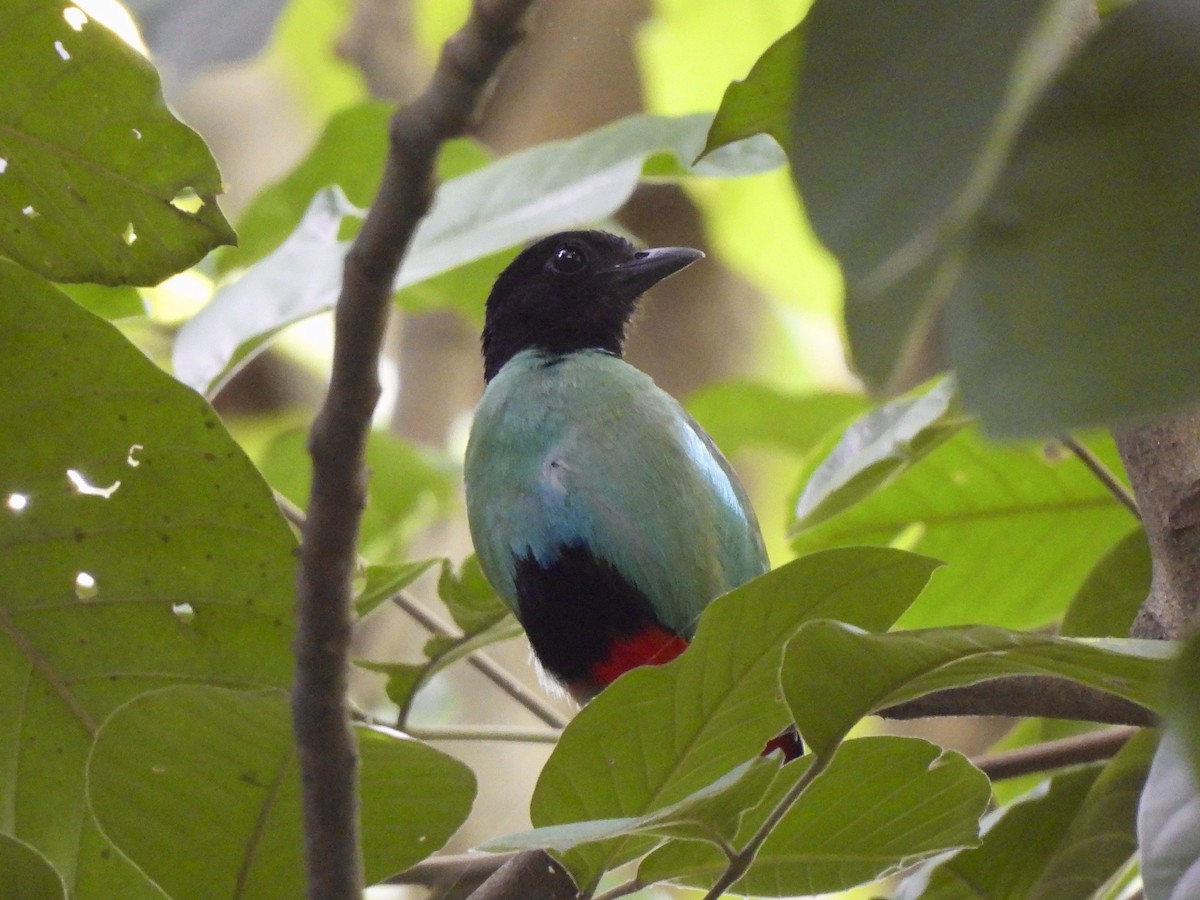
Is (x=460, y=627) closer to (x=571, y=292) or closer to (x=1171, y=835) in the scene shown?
(x=571, y=292)

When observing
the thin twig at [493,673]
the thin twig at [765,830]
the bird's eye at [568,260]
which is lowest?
the thin twig at [493,673]

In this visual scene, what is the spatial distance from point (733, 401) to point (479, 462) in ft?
3.39

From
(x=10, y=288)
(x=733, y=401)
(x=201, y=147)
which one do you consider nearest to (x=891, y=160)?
(x=201, y=147)

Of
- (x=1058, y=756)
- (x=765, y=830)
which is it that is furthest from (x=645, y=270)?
(x=765, y=830)

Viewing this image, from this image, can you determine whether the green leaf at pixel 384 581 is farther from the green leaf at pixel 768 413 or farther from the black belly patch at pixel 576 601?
the green leaf at pixel 768 413

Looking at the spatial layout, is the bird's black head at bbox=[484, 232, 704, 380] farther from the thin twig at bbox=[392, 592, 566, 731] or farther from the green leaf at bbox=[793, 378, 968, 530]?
the green leaf at bbox=[793, 378, 968, 530]

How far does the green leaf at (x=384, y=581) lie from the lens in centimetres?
235

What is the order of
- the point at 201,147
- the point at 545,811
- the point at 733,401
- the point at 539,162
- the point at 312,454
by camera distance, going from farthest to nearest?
the point at 733,401 → the point at 539,162 → the point at 201,147 → the point at 545,811 → the point at 312,454

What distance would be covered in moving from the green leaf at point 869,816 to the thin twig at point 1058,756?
359 millimetres

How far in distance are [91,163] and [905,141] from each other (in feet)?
5.01

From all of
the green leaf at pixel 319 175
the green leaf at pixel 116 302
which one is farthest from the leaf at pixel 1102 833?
the green leaf at pixel 319 175

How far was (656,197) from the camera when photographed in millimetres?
7121

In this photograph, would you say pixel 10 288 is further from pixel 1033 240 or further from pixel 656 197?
pixel 656 197

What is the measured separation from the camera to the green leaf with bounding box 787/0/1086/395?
0.71 meters
